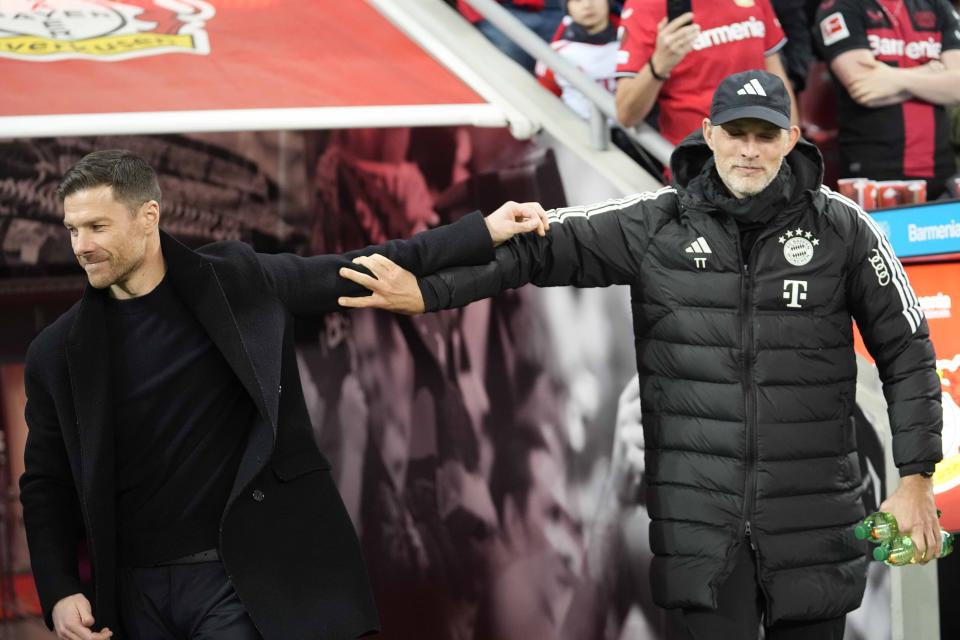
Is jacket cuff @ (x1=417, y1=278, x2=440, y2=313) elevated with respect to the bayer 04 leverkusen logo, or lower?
lower

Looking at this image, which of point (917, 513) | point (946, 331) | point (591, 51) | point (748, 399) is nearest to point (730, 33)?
point (591, 51)

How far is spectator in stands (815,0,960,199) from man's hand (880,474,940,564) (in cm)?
230

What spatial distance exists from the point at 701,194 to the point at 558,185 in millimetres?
1512

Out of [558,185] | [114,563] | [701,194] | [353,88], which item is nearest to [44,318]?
[353,88]

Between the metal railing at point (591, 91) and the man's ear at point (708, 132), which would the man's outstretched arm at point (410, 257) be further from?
the metal railing at point (591, 91)

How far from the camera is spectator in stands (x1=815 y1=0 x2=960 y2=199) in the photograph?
563cm

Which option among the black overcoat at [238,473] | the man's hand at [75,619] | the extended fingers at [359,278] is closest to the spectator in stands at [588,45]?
the extended fingers at [359,278]

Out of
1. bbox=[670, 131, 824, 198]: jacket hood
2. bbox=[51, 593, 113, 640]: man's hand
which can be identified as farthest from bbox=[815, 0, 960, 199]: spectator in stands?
bbox=[51, 593, 113, 640]: man's hand

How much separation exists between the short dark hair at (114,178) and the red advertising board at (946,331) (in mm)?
2728

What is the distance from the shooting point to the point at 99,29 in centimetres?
538

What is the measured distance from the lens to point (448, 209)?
17.2 feet

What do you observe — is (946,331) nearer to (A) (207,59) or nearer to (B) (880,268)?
(B) (880,268)

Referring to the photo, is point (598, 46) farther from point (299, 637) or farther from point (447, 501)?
point (299, 637)

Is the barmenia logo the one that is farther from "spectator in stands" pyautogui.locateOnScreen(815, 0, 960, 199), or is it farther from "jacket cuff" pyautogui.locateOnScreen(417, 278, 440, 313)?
"jacket cuff" pyautogui.locateOnScreen(417, 278, 440, 313)
